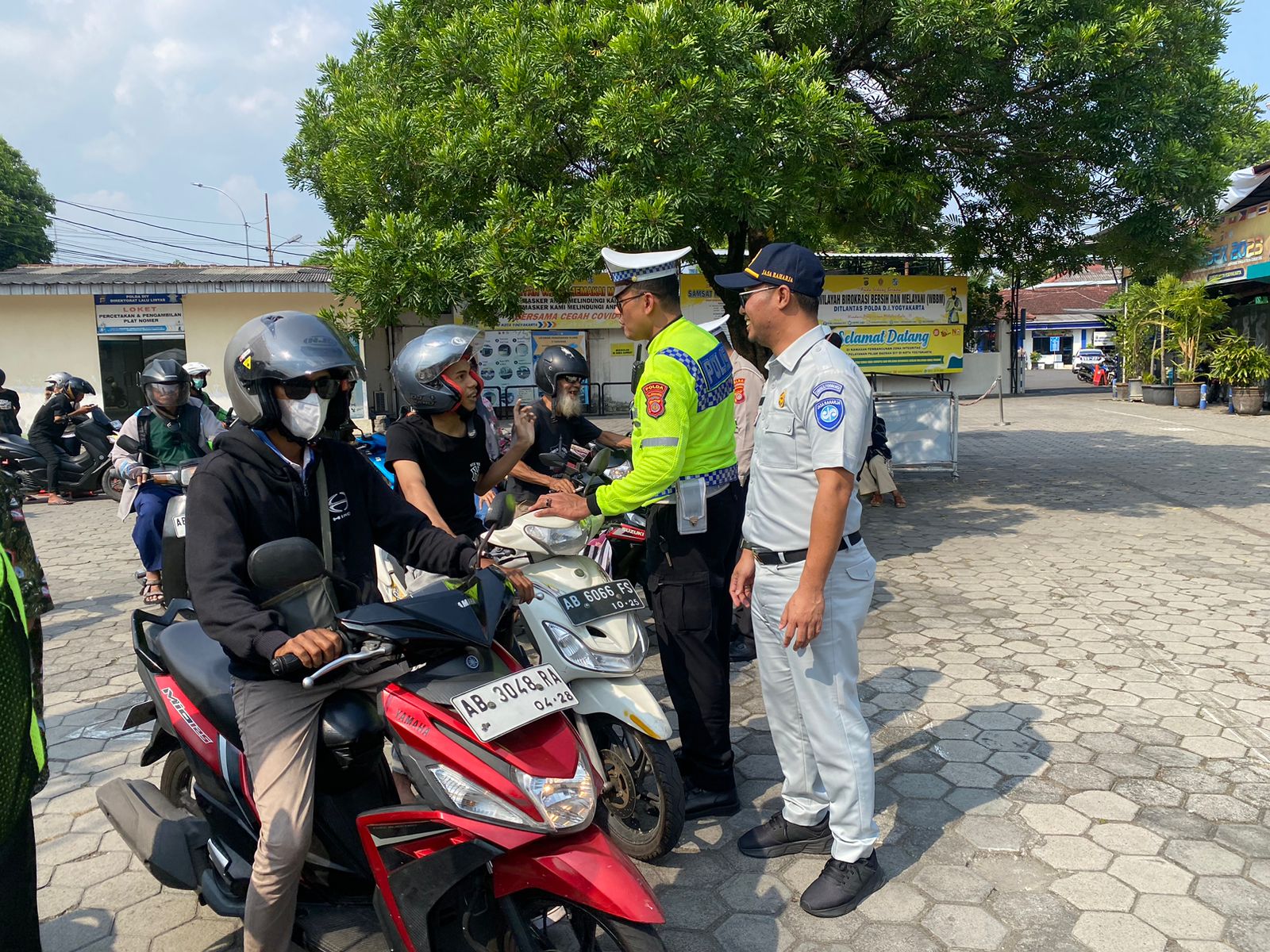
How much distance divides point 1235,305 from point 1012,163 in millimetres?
20202

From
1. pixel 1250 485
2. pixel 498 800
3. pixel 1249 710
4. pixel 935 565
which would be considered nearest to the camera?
pixel 498 800

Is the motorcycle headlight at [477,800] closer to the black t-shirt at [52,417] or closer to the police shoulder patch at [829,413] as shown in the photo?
the police shoulder patch at [829,413]

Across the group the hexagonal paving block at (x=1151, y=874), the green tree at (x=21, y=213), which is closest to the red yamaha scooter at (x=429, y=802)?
the hexagonal paving block at (x=1151, y=874)

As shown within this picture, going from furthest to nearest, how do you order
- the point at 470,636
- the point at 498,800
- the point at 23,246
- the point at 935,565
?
the point at 23,246, the point at 935,565, the point at 470,636, the point at 498,800

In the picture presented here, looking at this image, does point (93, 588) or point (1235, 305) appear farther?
point (1235, 305)

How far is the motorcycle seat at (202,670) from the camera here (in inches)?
101

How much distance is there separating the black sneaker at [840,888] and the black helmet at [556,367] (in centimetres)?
331

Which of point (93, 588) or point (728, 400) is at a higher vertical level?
point (728, 400)

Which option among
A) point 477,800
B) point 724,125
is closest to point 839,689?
point 477,800

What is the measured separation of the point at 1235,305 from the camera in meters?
24.6

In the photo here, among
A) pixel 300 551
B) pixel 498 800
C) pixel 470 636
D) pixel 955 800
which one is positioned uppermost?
pixel 300 551

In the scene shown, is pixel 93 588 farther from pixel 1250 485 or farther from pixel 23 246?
pixel 23 246

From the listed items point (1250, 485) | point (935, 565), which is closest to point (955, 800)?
point (935, 565)

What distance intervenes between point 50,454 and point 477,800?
520 inches
